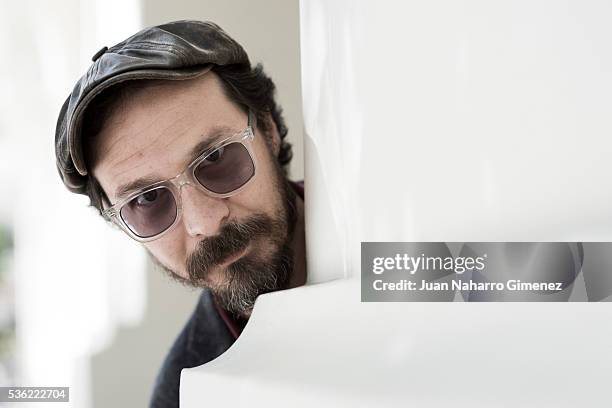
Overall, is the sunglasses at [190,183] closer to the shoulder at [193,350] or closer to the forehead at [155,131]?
the forehead at [155,131]

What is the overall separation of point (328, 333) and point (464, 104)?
0.38 ft

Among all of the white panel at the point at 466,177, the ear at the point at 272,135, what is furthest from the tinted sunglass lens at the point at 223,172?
the white panel at the point at 466,177

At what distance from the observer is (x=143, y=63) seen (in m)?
0.56

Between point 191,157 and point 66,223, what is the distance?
7.9 inches

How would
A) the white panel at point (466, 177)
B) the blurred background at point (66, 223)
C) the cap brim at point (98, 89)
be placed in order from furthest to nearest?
the blurred background at point (66, 223) → the cap brim at point (98, 89) → the white panel at point (466, 177)

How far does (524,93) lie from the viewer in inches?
10.8

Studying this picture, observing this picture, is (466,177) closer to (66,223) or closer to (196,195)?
(196,195)

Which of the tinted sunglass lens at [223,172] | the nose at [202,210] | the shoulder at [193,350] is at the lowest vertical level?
the shoulder at [193,350]

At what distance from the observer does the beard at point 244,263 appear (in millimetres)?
598

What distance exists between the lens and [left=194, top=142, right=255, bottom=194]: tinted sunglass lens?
592mm

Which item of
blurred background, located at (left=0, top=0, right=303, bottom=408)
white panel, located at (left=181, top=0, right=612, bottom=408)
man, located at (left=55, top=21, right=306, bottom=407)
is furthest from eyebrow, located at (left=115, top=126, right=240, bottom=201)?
white panel, located at (left=181, top=0, right=612, bottom=408)

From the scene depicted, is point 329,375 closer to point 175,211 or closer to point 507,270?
point 507,270

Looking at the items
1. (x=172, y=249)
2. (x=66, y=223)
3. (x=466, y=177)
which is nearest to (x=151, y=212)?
(x=172, y=249)

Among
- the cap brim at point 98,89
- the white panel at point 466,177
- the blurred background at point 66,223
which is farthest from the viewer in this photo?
the blurred background at point 66,223
